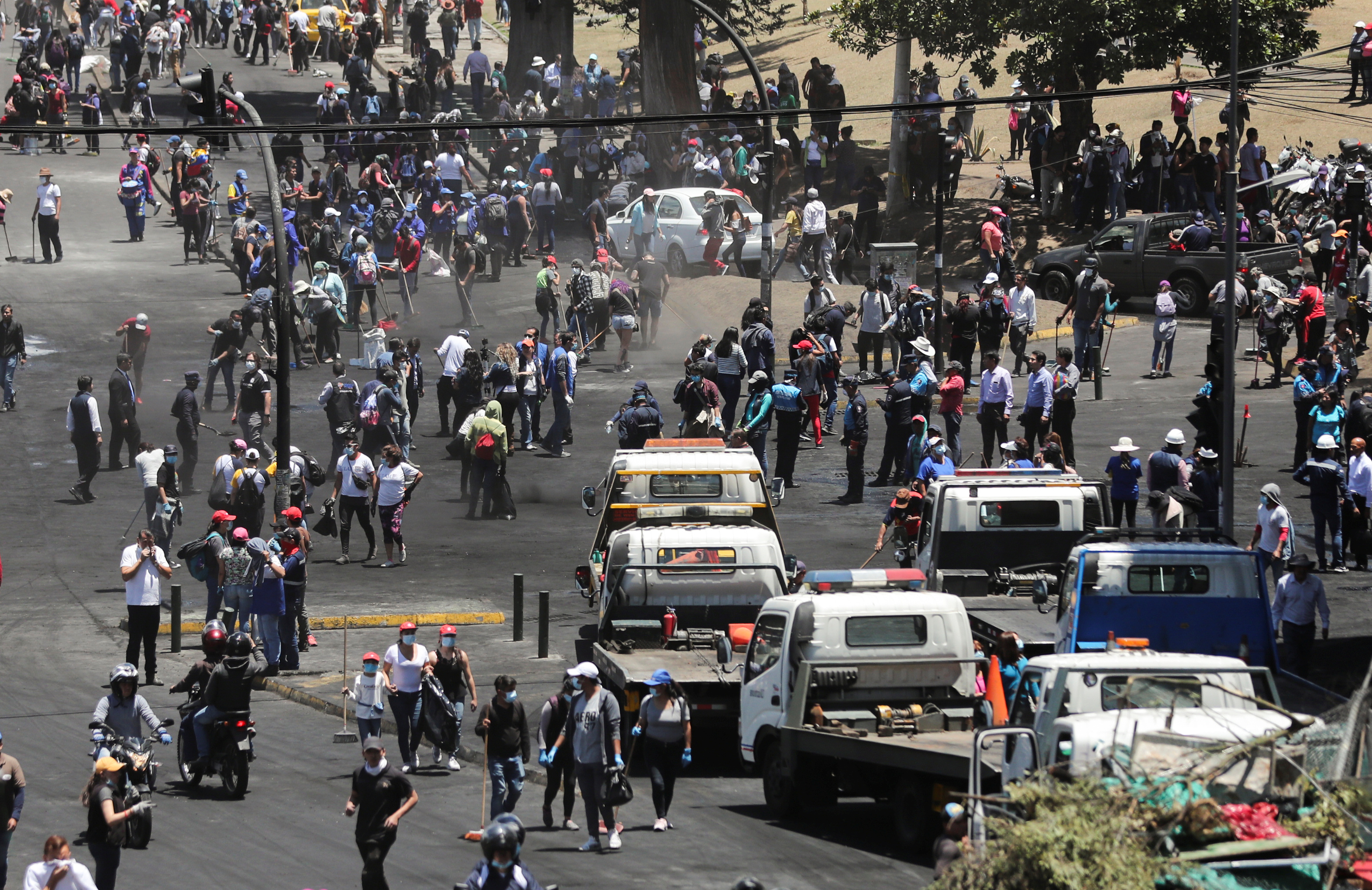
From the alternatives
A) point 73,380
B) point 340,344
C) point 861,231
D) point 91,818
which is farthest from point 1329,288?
point 91,818

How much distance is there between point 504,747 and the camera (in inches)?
516

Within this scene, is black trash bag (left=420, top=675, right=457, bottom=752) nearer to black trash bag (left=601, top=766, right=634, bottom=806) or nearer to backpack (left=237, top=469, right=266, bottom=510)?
black trash bag (left=601, top=766, right=634, bottom=806)

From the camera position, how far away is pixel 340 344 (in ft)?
108

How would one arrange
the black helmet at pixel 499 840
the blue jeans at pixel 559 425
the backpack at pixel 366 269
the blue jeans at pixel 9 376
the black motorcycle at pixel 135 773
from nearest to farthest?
1. the black helmet at pixel 499 840
2. the black motorcycle at pixel 135 773
3. the blue jeans at pixel 559 425
4. the blue jeans at pixel 9 376
5. the backpack at pixel 366 269

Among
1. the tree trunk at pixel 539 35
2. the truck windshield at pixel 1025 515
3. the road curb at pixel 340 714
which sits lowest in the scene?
the road curb at pixel 340 714

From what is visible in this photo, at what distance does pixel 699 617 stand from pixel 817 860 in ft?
15.5

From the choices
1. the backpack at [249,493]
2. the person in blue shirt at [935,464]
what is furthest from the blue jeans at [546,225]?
the person in blue shirt at [935,464]

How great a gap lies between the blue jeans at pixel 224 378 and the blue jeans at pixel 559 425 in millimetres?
6110

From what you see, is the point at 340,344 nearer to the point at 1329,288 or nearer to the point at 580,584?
the point at 580,584

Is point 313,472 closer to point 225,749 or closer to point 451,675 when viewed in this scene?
point 451,675

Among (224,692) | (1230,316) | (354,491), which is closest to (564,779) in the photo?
(224,692)

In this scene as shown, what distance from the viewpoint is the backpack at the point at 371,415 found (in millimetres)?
25406

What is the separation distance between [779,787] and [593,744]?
1527mm

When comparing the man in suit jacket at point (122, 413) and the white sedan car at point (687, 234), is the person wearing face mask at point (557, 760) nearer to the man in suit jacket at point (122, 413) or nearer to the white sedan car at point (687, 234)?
the man in suit jacket at point (122, 413)
